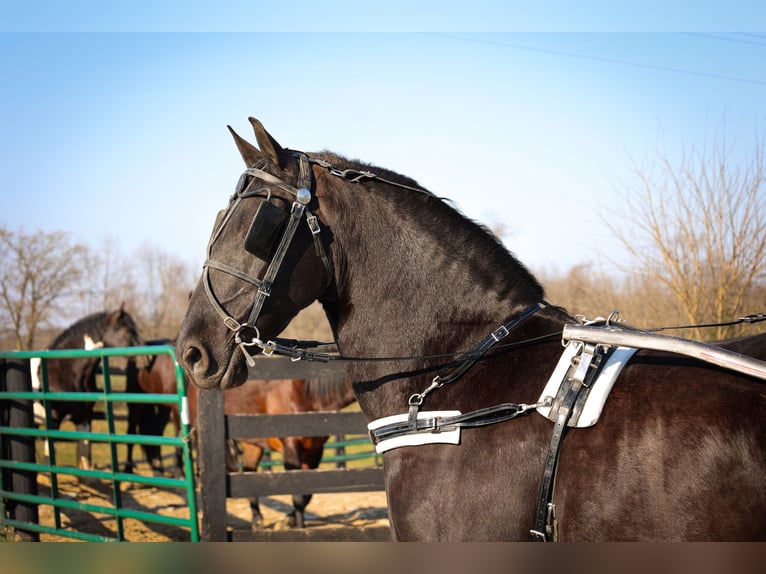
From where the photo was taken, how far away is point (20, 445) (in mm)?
6980

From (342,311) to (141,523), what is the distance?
648cm

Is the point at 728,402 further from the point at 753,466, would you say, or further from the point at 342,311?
the point at 342,311

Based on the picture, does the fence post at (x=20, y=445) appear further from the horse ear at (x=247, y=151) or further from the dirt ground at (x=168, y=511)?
the horse ear at (x=247, y=151)

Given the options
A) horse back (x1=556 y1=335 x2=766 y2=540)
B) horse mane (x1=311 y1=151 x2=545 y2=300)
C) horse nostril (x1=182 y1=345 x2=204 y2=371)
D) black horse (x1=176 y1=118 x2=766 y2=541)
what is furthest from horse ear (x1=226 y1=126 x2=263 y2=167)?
horse back (x1=556 y1=335 x2=766 y2=540)

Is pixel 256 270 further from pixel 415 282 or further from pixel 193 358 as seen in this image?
pixel 415 282

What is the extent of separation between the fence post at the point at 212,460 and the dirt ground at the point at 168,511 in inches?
77.6

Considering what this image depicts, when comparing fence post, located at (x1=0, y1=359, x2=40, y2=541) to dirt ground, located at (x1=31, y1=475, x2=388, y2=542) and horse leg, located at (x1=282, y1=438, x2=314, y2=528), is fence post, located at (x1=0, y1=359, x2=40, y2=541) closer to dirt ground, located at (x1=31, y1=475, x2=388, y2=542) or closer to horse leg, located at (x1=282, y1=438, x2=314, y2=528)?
dirt ground, located at (x1=31, y1=475, x2=388, y2=542)

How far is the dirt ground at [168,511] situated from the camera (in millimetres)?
7492

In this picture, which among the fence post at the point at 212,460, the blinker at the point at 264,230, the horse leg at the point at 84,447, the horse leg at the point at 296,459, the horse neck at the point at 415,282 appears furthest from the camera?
the horse leg at the point at 84,447

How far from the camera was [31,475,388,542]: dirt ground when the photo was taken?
24.6ft

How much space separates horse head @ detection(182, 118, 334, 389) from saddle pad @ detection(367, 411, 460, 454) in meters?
0.62

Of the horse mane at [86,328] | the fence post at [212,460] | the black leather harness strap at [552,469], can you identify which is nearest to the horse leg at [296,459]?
the fence post at [212,460]

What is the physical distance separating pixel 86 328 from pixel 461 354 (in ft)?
33.5

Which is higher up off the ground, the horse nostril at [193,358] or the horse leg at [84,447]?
the horse nostril at [193,358]
